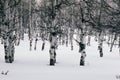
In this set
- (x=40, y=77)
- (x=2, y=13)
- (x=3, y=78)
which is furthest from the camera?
(x=2, y=13)

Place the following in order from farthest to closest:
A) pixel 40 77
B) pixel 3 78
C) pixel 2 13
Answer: pixel 2 13
pixel 40 77
pixel 3 78

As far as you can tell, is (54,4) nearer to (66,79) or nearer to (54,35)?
(54,35)

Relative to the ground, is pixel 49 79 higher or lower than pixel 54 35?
lower

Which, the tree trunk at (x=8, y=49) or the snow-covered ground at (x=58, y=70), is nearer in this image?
the snow-covered ground at (x=58, y=70)

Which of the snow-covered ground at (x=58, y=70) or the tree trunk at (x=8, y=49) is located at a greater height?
the tree trunk at (x=8, y=49)

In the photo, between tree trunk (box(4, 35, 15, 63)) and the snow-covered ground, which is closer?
the snow-covered ground

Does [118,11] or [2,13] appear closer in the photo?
[118,11]

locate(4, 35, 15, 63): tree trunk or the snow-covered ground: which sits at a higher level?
locate(4, 35, 15, 63): tree trunk

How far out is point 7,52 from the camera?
842 inches

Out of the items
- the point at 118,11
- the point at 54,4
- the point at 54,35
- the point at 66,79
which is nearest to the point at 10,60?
the point at 54,35

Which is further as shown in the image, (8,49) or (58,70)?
(8,49)

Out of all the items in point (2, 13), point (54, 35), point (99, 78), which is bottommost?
point (99, 78)

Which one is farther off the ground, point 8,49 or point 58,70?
point 8,49

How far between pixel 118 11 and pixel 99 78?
3.56 metres
